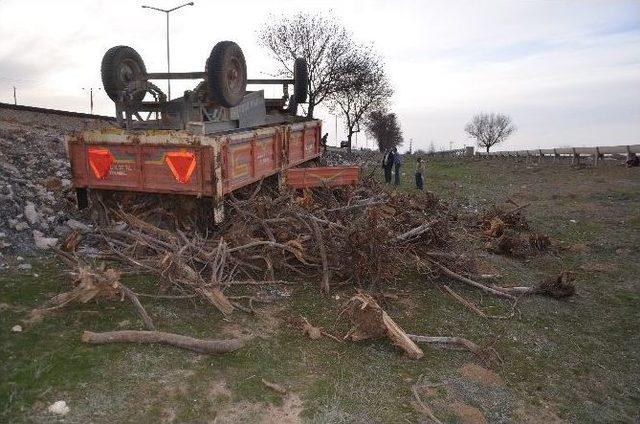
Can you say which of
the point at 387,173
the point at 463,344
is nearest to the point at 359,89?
the point at 387,173

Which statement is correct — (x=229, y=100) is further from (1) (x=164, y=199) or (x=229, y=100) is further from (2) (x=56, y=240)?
(2) (x=56, y=240)

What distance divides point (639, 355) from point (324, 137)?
330 inches

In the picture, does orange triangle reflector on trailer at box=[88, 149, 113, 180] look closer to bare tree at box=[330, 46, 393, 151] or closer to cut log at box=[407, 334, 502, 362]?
cut log at box=[407, 334, 502, 362]

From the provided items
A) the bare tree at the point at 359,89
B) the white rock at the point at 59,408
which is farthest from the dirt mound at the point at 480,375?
the bare tree at the point at 359,89

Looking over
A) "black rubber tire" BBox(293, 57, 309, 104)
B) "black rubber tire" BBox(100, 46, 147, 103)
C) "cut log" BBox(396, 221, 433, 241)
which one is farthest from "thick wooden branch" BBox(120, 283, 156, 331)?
"black rubber tire" BBox(293, 57, 309, 104)

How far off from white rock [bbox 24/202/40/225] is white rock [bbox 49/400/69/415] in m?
3.70

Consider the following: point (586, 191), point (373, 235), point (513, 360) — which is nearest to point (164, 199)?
point (373, 235)

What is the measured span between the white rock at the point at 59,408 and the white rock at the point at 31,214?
3697 millimetres

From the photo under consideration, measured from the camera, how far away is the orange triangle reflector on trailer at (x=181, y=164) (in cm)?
582

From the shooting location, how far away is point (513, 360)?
13.6 feet

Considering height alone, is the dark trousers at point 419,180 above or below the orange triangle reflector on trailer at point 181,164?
below

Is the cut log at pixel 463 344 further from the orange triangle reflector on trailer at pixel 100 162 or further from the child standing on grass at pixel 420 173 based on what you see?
the child standing on grass at pixel 420 173

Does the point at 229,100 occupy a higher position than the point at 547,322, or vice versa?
the point at 229,100

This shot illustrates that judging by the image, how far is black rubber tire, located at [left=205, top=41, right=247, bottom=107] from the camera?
6.34 m
